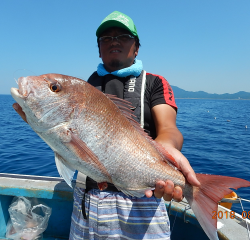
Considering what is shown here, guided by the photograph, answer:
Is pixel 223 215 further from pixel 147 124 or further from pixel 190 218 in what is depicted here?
pixel 147 124

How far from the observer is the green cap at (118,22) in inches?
99.7

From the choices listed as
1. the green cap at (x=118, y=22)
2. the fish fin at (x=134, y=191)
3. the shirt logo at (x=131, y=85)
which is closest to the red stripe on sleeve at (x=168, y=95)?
the shirt logo at (x=131, y=85)

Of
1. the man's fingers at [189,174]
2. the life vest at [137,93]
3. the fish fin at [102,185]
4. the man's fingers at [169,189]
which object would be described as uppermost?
the life vest at [137,93]

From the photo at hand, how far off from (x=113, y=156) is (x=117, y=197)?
68 centimetres

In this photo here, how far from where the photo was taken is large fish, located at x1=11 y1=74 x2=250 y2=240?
1.64m

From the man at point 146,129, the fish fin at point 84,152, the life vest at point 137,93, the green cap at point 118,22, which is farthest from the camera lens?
the green cap at point 118,22

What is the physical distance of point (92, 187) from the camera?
7.31ft

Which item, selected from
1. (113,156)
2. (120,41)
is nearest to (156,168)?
(113,156)

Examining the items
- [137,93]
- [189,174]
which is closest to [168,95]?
[137,93]

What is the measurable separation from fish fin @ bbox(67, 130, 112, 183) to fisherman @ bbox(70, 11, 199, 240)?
1.94 feet

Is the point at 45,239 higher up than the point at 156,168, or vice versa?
the point at 156,168

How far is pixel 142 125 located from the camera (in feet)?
7.95

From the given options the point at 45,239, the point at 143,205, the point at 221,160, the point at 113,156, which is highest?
the point at 113,156

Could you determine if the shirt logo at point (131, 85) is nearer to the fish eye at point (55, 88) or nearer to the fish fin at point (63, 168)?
the fish eye at point (55, 88)
